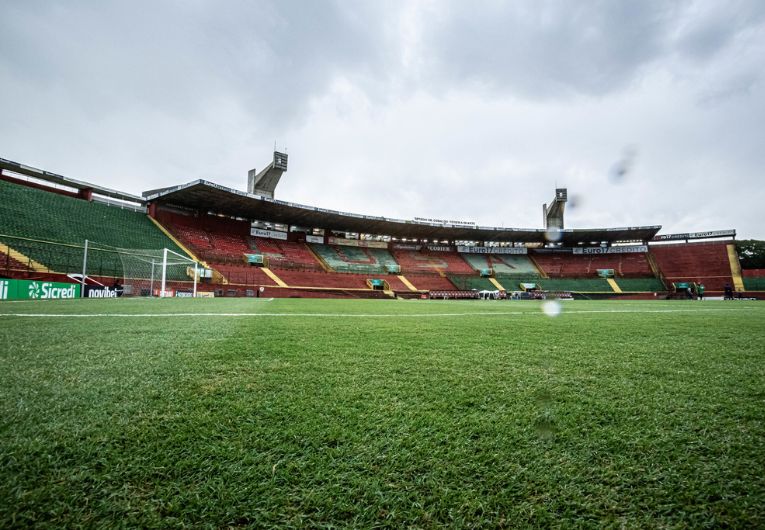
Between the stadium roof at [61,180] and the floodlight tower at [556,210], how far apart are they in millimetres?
48437

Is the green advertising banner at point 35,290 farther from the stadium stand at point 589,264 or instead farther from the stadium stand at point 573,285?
the stadium stand at point 589,264

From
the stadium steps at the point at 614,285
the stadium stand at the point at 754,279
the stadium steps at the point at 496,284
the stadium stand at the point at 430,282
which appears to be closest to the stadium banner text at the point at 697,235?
the stadium stand at the point at 754,279

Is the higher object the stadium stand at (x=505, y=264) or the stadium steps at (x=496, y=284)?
the stadium stand at (x=505, y=264)

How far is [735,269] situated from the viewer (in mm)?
38875

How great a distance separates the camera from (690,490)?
87 centimetres

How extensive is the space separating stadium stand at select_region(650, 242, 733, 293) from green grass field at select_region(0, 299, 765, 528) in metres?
49.7

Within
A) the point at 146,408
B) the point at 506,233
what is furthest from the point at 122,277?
the point at 506,233

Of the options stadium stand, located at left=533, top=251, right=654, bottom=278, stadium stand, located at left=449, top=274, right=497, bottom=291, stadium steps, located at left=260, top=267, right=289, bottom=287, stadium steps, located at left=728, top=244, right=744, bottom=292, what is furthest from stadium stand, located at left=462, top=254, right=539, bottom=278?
stadium steps, located at left=260, top=267, right=289, bottom=287

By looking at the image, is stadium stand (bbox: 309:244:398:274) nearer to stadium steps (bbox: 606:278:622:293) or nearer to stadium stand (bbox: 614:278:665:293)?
stadium steps (bbox: 606:278:622:293)

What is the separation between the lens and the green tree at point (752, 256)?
42.1 m

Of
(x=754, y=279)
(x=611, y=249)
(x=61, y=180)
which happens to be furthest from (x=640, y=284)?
(x=61, y=180)

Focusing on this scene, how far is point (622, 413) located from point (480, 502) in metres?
0.87

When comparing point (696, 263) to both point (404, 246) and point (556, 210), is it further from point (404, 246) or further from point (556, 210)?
point (404, 246)

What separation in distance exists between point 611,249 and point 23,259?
55.1 metres
